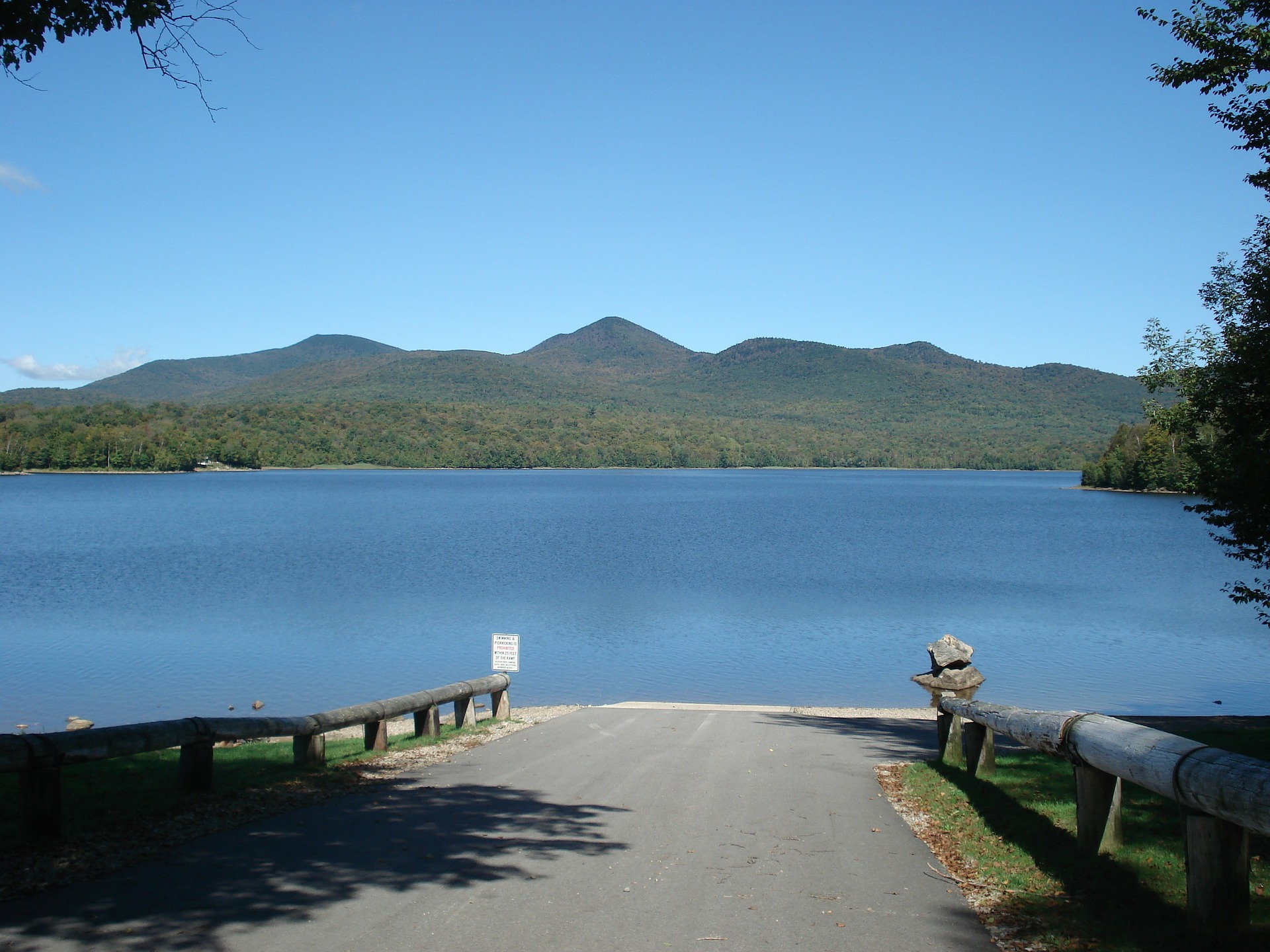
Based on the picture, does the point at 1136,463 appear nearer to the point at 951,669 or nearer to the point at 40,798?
the point at 951,669

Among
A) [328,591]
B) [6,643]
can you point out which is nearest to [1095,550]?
[328,591]

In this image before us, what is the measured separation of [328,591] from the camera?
114 feet

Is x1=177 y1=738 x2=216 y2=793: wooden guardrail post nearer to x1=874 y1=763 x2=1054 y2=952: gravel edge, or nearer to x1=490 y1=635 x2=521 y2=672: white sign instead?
x1=874 y1=763 x2=1054 y2=952: gravel edge

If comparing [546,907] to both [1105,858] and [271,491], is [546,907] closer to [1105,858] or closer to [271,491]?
[1105,858]

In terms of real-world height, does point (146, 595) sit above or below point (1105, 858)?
below

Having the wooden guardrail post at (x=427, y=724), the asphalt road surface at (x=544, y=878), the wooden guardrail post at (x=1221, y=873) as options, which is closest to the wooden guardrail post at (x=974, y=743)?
the asphalt road surface at (x=544, y=878)

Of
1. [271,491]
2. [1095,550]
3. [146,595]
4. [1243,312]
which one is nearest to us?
[1243,312]

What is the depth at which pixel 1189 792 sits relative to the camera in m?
4.39

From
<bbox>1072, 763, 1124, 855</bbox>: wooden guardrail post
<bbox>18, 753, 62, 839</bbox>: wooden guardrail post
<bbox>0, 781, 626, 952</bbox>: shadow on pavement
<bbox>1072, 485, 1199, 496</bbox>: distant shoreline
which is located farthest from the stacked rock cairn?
<bbox>1072, 485, 1199, 496</bbox>: distant shoreline

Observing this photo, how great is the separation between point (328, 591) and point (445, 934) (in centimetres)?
3183

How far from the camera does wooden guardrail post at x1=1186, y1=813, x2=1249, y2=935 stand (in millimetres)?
4312

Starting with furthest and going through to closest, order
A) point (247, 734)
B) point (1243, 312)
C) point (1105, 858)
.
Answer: point (1243, 312)
point (247, 734)
point (1105, 858)

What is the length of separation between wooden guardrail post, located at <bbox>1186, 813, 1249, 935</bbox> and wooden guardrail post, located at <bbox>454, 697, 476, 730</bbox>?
9.03 metres

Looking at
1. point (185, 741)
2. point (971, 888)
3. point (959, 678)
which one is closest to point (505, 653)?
point (959, 678)
